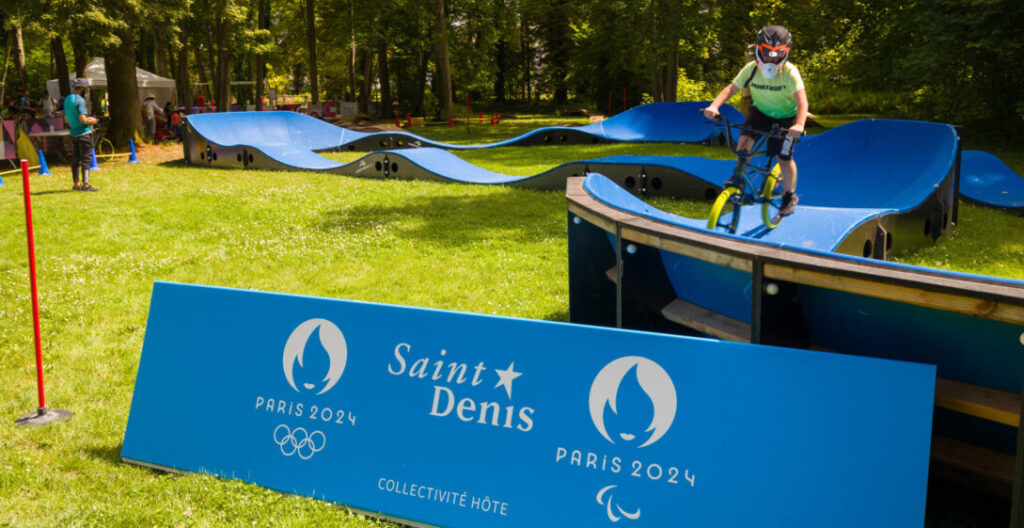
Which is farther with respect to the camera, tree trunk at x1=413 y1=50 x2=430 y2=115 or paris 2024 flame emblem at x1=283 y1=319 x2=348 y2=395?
tree trunk at x1=413 y1=50 x2=430 y2=115

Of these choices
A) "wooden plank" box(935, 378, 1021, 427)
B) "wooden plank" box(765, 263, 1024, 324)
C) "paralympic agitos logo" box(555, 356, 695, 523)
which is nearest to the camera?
"wooden plank" box(765, 263, 1024, 324)

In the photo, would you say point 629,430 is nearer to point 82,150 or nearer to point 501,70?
point 82,150

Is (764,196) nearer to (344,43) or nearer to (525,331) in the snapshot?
(525,331)

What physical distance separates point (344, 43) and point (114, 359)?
3489cm

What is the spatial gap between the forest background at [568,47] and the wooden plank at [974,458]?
1673 centimetres

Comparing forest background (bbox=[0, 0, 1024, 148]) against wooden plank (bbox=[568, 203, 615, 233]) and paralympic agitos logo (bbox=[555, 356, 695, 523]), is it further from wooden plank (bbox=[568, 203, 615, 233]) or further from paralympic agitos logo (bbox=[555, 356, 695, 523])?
paralympic agitos logo (bbox=[555, 356, 695, 523])

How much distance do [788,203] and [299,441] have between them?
18.3 ft

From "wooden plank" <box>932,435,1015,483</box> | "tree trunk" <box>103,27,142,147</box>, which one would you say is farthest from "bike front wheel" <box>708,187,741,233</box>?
"tree trunk" <box>103,27,142,147</box>

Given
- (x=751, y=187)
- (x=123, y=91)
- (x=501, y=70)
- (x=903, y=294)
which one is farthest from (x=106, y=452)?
(x=501, y=70)

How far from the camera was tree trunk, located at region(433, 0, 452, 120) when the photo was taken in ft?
115

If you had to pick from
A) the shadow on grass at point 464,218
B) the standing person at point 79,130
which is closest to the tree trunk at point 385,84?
the standing person at point 79,130

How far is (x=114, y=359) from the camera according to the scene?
6.19m

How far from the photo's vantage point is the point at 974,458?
129 inches

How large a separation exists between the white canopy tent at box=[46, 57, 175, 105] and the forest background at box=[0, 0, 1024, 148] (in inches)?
47.9
